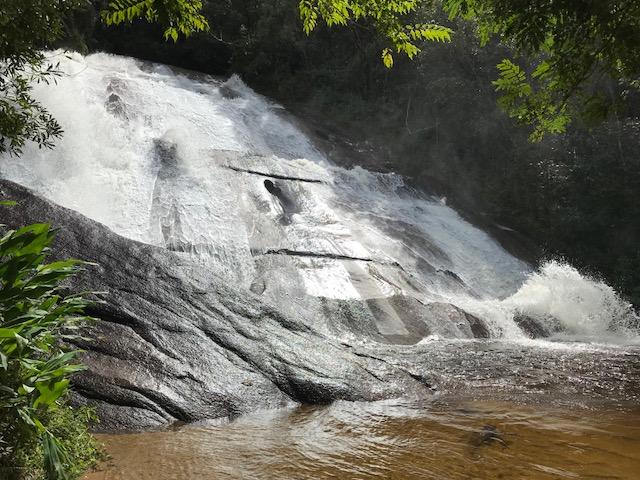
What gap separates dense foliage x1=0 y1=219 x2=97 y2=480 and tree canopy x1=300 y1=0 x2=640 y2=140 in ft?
6.77

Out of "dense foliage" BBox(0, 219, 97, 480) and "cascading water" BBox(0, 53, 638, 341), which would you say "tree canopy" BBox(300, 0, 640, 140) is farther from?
"cascading water" BBox(0, 53, 638, 341)

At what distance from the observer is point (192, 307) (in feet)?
20.7

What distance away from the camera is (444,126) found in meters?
19.9

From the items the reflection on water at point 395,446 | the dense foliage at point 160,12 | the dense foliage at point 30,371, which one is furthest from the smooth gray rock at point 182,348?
the dense foliage at point 160,12

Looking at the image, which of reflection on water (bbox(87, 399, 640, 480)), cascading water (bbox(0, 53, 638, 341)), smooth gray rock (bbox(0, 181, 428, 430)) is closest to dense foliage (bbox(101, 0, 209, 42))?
reflection on water (bbox(87, 399, 640, 480))

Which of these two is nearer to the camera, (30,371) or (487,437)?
(30,371)

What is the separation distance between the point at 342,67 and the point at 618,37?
2183cm

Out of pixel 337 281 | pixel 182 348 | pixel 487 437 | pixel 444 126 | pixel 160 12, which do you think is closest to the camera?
pixel 160 12

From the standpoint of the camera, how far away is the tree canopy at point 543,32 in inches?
103

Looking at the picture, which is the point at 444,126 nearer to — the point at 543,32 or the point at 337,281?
the point at 337,281

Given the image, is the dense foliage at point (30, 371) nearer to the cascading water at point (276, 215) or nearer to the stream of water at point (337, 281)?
the stream of water at point (337, 281)

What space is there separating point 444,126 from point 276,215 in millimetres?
10482

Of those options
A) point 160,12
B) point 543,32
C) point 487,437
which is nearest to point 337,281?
point 487,437

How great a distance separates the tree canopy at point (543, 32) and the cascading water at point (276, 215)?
574 cm
